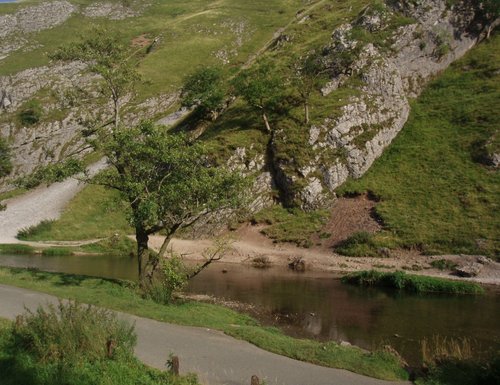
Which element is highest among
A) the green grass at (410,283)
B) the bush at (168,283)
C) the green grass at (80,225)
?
the bush at (168,283)

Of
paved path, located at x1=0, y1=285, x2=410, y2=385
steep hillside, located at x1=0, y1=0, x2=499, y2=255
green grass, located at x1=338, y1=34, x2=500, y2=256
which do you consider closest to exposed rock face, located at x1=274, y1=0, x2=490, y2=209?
steep hillside, located at x1=0, y1=0, x2=499, y2=255

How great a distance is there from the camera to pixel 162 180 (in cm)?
2603

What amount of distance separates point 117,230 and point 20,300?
34.0 metres

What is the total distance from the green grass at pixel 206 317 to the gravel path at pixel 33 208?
2825 cm

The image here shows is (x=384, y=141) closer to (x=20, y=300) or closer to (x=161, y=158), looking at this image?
(x=161, y=158)

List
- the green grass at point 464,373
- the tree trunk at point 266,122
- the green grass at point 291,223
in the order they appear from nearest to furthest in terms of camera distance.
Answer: the green grass at point 464,373
the green grass at point 291,223
the tree trunk at point 266,122

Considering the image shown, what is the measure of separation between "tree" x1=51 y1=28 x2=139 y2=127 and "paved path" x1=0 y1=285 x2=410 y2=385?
16.5 m

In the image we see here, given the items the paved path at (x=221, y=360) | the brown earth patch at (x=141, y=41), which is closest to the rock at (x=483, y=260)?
the paved path at (x=221, y=360)

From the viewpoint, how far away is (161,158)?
25.8 metres

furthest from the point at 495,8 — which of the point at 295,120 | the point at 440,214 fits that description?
the point at 440,214

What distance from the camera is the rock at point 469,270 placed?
1442 inches

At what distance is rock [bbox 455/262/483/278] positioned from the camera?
120 ft

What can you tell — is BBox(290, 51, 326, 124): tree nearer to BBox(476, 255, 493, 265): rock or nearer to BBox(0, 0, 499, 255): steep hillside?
BBox(0, 0, 499, 255): steep hillside

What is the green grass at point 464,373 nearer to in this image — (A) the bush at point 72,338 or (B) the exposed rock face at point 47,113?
(A) the bush at point 72,338
